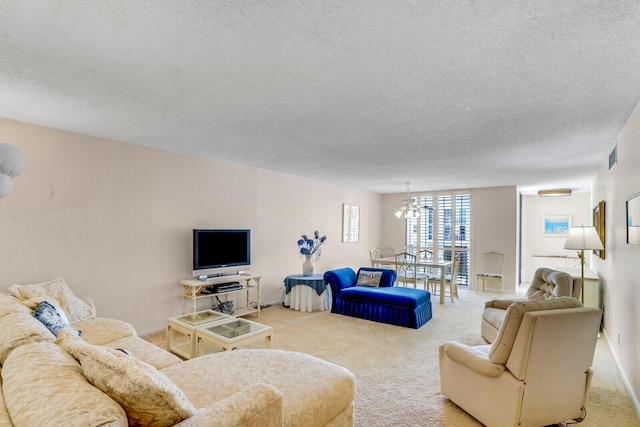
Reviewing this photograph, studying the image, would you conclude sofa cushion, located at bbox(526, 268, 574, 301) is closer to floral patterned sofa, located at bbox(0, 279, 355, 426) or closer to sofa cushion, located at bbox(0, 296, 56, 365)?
floral patterned sofa, located at bbox(0, 279, 355, 426)

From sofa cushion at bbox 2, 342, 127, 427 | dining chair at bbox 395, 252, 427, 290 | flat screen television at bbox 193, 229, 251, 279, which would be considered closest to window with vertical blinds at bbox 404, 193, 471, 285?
dining chair at bbox 395, 252, 427, 290

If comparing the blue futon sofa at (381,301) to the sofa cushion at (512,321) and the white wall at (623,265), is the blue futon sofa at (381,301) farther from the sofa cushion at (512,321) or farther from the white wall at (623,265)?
the sofa cushion at (512,321)

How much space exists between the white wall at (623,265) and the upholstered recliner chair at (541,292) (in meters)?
0.42

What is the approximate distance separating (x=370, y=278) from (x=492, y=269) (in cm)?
359

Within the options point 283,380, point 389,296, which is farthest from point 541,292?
point 283,380

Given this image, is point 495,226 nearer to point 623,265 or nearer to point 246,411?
point 623,265

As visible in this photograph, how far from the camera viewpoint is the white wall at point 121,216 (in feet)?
Answer: 11.3

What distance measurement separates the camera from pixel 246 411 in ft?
4.56

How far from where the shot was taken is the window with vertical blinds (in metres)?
8.05

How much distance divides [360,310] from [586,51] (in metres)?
4.27

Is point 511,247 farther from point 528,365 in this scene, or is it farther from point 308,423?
point 308,423

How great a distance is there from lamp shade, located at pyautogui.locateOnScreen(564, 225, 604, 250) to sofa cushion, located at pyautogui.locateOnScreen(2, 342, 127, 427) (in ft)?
16.5

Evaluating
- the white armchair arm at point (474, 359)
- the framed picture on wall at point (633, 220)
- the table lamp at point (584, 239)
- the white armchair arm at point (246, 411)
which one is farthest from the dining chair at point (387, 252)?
the white armchair arm at point (246, 411)

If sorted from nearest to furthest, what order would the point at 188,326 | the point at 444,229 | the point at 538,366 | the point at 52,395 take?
1. the point at 52,395
2. the point at 538,366
3. the point at 188,326
4. the point at 444,229
